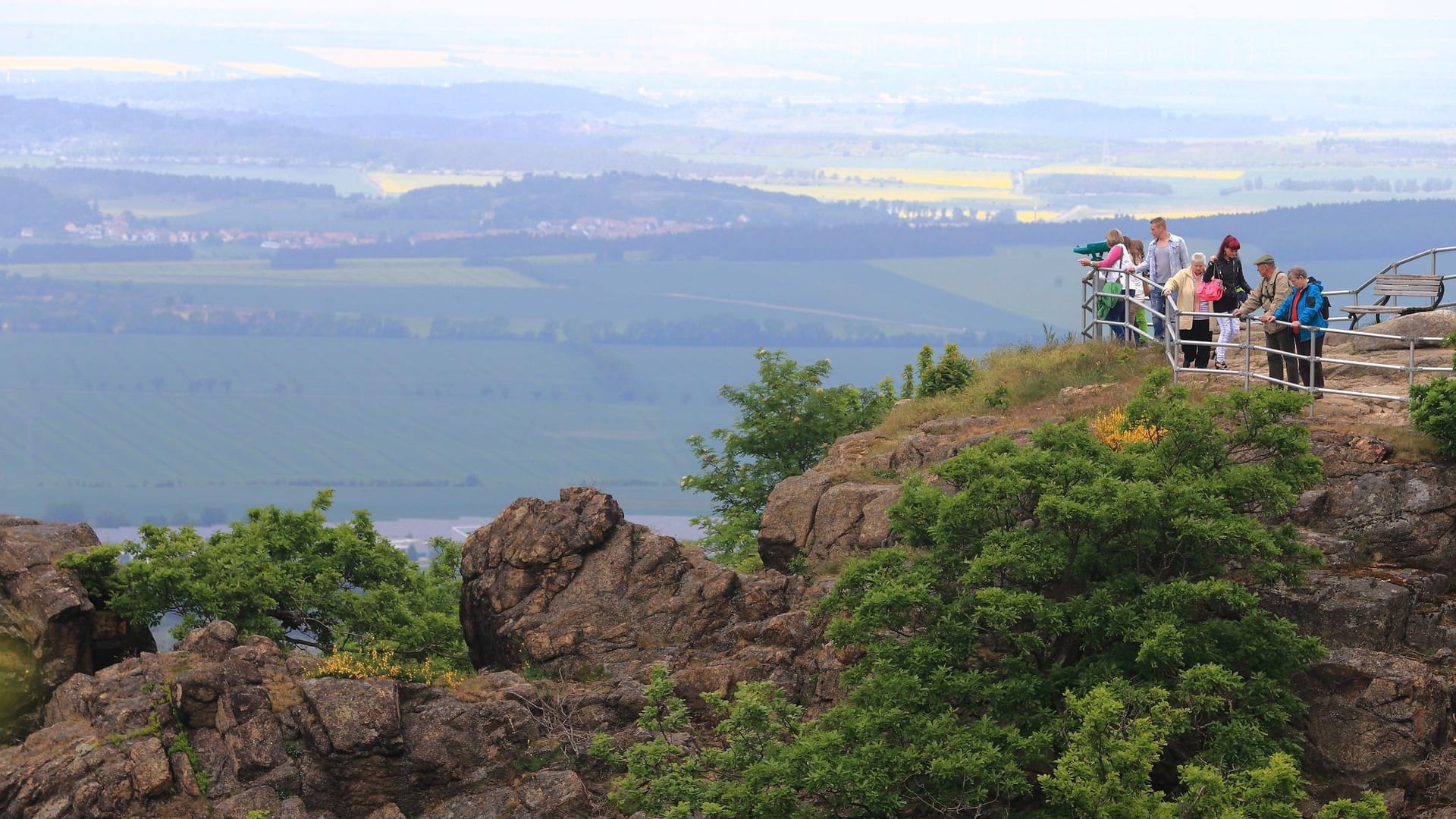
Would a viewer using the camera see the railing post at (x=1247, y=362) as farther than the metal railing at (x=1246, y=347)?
Yes

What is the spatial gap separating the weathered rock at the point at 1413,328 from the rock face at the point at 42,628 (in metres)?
26.1

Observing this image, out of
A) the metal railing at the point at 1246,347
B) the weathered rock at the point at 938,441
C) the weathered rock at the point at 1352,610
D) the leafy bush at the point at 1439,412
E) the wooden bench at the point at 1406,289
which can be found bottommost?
the weathered rock at the point at 1352,610

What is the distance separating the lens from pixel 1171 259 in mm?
35531

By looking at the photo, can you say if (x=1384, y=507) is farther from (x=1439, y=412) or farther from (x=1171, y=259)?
(x=1171, y=259)

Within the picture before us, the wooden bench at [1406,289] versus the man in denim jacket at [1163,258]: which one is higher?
the man in denim jacket at [1163,258]

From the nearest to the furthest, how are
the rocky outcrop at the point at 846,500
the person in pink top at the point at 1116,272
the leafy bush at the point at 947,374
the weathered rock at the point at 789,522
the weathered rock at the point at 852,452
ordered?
1. the rocky outcrop at the point at 846,500
2. the weathered rock at the point at 789,522
3. the weathered rock at the point at 852,452
4. the person in pink top at the point at 1116,272
5. the leafy bush at the point at 947,374

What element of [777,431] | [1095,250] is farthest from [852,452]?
[777,431]

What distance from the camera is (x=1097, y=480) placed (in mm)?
26750

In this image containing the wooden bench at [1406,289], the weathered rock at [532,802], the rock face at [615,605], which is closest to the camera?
the weathered rock at [532,802]

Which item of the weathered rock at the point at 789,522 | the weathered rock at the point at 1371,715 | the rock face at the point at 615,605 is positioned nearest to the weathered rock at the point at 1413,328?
the weathered rock at the point at 1371,715

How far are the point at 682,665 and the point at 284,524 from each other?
15853 millimetres

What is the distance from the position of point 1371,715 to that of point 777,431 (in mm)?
29115

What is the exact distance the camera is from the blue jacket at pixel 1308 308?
101ft

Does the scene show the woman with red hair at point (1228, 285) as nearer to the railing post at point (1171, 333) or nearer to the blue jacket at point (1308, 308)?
the railing post at point (1171, 333)
